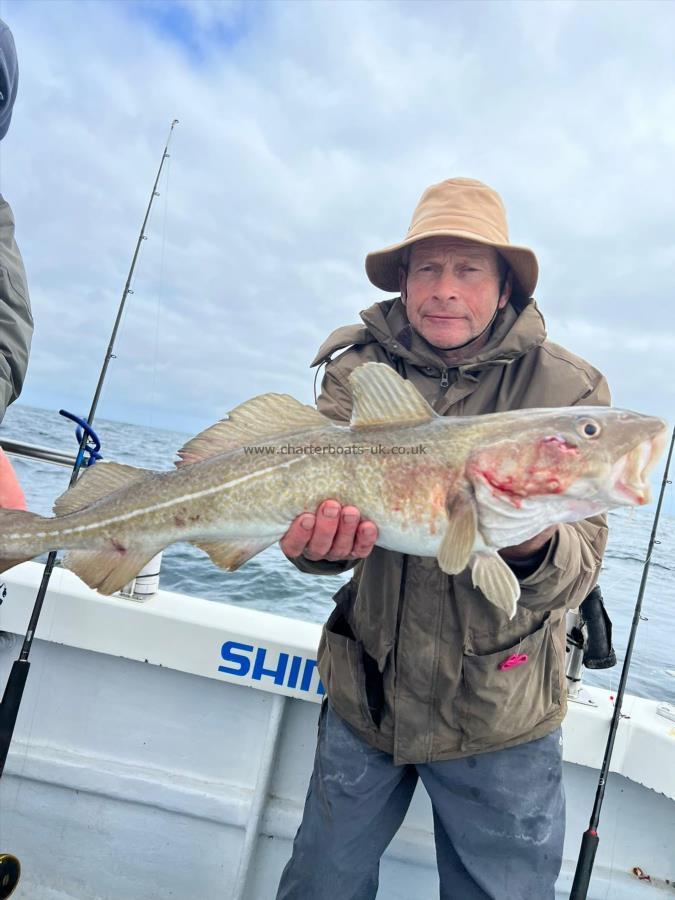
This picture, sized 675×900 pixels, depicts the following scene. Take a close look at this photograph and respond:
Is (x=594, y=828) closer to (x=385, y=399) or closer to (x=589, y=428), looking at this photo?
(x=589, y=428)

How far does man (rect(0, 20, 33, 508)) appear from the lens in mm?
2625

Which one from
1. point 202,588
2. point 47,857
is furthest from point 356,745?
point 202,588

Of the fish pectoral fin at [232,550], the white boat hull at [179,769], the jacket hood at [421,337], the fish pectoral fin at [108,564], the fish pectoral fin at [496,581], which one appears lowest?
the white boat hull at [179,769]

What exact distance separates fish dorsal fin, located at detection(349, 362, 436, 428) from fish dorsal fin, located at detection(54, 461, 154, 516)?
1.01 metres

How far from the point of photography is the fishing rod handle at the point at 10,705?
3.04 metres

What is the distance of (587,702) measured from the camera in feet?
10.9

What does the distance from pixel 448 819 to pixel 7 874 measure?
230cm

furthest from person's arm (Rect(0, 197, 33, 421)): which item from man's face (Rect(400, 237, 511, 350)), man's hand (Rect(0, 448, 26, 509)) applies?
man's face (Rect(400, 237, 511, 350))

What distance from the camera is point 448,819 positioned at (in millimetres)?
2559

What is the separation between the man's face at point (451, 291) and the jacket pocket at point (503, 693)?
1389 mm

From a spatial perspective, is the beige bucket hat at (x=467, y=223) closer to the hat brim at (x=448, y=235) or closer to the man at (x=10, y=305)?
the hat brim at (x=448, y=235)

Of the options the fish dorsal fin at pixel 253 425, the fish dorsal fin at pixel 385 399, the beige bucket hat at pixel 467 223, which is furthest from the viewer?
the beige bucket hat at pixel 467 223

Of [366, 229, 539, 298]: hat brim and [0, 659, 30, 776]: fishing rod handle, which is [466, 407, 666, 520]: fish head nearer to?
[366, 229, 539, 298]: hat brim

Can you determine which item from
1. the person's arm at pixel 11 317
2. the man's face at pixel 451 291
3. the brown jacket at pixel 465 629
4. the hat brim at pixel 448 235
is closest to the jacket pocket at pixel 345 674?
the brown jacket at pixel 465 629
